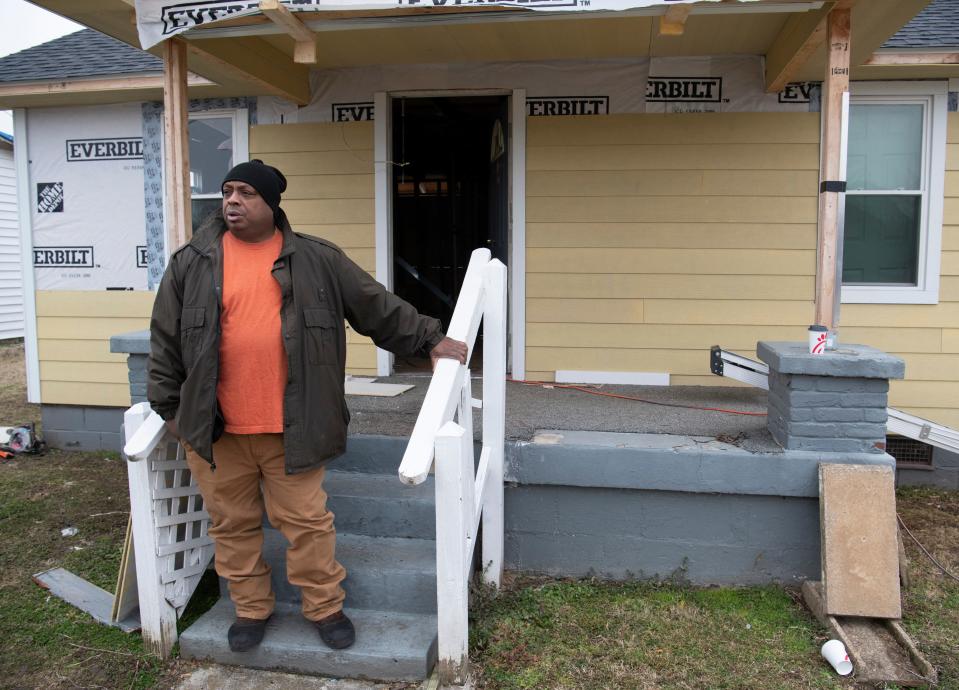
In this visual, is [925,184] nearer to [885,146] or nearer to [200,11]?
[885,146]

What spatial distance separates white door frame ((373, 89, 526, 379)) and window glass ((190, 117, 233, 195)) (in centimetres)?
117

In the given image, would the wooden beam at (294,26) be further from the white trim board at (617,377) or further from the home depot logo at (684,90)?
the white trim board at (617,377)

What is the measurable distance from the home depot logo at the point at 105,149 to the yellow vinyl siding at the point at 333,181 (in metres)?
1.03

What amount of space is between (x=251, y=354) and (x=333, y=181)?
10.3ft

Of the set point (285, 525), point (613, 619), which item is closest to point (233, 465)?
point (285, 525)

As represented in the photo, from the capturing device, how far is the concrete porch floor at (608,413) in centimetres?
379

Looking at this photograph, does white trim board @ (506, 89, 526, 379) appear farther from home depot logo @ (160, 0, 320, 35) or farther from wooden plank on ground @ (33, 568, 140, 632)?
wooden plank on ground @ (33, 568, 140, 632)

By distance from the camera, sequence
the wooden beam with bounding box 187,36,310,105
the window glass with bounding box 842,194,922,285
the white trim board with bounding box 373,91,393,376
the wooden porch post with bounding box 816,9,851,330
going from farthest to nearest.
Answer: the white trim board with bounding box 373,91,393,376 < the window glass with bounding box 842,194,922,285 < the wooden beam with bounding box 187,36,310,105 < the wooden porch post with bounding box 816,9,851,330

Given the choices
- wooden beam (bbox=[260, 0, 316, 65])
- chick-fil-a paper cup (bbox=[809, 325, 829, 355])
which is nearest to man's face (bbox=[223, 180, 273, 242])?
wooden beam (bbox=[260, 0, 316, 65])

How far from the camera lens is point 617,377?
5238mm

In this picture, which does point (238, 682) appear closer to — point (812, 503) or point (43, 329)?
point (812, 503)

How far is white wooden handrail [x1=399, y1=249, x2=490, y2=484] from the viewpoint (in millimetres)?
2266

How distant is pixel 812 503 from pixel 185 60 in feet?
12.6

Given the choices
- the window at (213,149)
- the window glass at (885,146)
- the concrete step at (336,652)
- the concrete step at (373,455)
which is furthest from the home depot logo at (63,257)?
the window glass at (885,146)
